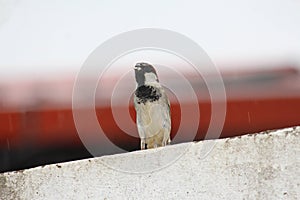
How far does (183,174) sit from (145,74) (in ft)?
2.46

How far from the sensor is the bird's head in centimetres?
193

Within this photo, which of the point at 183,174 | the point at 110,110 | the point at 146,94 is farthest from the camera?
the point at 146,94

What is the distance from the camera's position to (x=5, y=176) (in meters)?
1.29

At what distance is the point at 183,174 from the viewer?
4.07 feet

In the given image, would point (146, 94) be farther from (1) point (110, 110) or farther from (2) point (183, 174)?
(2) point (183, 174)

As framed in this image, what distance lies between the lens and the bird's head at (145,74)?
75.8 inches

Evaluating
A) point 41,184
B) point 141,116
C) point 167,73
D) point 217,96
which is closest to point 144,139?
point 141,116

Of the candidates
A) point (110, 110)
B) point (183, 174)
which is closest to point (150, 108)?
point (110, 110)

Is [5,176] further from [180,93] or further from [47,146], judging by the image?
[180,93]

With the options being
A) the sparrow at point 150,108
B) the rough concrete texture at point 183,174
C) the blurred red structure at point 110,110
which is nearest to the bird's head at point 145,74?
the sparrow at point 150,108

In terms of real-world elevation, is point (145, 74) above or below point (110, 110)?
above

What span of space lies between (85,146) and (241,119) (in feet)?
1.31

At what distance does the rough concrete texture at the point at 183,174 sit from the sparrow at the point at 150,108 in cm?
59

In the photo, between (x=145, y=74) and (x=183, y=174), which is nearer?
(x=183, y=174)
